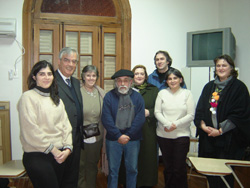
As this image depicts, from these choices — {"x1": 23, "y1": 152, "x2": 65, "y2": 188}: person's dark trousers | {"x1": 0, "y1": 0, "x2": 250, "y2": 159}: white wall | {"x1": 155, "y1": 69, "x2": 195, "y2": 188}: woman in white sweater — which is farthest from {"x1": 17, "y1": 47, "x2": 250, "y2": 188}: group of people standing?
{"x1": 0, "y1": 0, "x2": 250, "y2": 159}: white wall

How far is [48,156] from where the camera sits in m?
1.61

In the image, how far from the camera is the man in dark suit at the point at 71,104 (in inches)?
75.4

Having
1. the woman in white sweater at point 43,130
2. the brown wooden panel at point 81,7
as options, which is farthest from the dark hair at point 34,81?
the brown wooden panel at point 81,7

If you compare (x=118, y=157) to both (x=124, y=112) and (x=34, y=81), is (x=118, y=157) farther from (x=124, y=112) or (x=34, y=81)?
(x=34, y=81)

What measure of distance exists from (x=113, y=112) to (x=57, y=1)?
207 cm

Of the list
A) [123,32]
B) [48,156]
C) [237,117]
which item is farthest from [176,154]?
[123,32]

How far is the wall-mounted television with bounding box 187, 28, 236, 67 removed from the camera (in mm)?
3160

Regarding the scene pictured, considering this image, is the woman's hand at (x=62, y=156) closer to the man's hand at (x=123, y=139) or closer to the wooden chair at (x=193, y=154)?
the man's hand at (x=123, y=139)

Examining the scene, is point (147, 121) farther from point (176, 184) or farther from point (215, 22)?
point (215, 22)

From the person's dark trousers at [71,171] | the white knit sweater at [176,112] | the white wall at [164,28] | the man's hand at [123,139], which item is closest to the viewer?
the person's dark trousers at [71,171]

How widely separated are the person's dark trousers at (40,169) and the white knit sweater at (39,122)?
0.05 meters

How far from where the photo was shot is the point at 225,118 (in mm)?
2086

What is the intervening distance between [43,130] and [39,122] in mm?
63

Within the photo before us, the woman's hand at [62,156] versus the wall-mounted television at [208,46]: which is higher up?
the wall-mounted television at [208,46]
